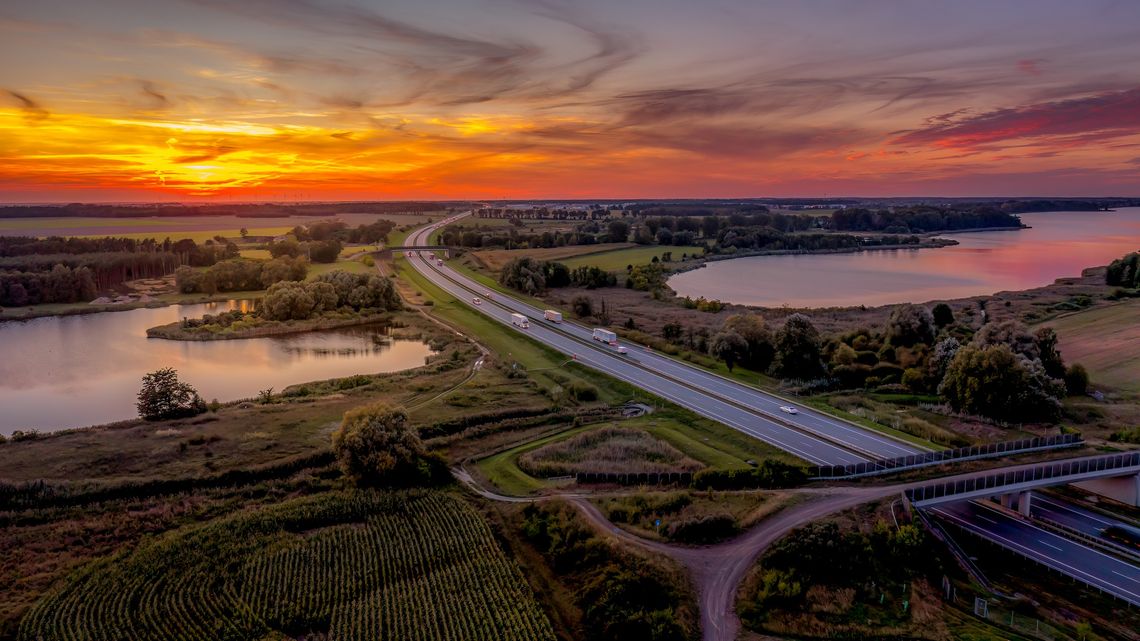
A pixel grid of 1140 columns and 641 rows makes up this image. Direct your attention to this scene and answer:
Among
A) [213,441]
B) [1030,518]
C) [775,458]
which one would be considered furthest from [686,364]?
[213,441]

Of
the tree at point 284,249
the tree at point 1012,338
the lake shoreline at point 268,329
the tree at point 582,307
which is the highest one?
the tree at point 284,249

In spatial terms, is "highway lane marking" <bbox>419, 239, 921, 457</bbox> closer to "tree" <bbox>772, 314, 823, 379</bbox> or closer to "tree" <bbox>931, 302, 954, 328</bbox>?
"tree" <bbox>772, 314, 823, 379</bbox>

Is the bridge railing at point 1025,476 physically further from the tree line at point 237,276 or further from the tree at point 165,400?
the tree line at point 237,276

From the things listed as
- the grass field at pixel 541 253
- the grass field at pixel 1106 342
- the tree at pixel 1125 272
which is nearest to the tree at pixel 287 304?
the grass field at pixel 541 253

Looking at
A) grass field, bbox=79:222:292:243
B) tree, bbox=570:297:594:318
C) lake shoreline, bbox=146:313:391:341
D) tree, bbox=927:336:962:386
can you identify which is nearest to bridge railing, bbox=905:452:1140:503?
tree, bbox=927:336:962:386

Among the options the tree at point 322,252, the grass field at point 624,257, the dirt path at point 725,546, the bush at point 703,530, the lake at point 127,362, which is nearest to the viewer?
the dirt path at point 725,546

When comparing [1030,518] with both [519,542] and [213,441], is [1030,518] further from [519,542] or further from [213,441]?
[213,441]
